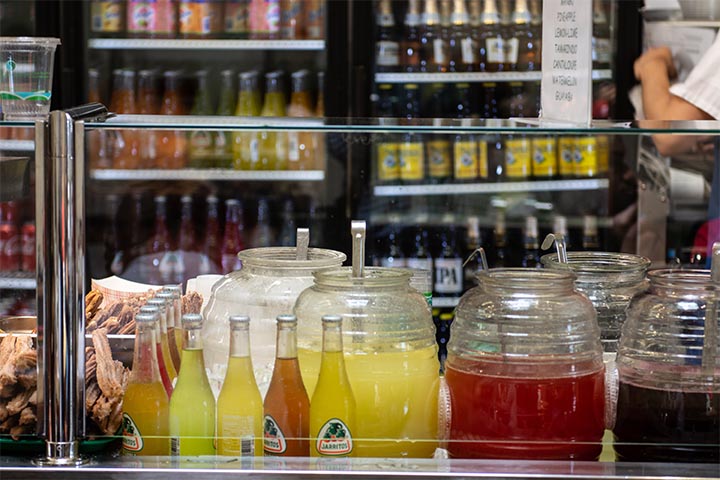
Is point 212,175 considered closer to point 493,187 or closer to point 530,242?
point 493,187

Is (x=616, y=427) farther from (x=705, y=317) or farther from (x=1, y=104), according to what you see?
(x=1, y=104)

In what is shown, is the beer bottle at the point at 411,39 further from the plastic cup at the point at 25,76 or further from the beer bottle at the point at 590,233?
the plastic cup at the point at 25,76

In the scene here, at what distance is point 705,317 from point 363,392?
0.43 meters

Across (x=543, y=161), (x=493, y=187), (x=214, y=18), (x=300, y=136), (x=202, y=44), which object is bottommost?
(x=493, y=187)

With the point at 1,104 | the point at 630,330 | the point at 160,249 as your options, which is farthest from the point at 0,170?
the point at 160,249

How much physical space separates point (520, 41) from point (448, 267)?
3.12 ft

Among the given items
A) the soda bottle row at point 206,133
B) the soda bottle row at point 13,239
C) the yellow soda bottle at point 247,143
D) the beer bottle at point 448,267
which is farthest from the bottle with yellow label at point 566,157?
the soda bottle row at point 13,239

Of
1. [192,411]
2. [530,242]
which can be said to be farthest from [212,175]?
[192,411]

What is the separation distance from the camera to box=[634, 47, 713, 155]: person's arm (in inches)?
127

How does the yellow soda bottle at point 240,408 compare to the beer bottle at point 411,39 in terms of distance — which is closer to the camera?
the yellow soda bottle at point 240,408

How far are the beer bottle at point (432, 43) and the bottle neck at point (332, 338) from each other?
2.88m

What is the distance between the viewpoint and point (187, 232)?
404cm

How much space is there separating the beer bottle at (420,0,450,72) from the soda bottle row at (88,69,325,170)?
430mm

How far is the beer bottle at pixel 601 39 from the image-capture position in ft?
12.6
